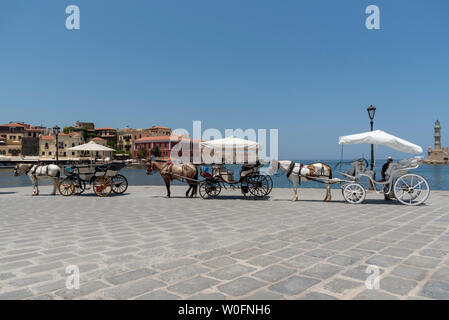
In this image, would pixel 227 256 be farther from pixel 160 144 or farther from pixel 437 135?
pixel 437 135

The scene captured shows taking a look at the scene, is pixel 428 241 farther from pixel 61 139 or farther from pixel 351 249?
pixel 61 139

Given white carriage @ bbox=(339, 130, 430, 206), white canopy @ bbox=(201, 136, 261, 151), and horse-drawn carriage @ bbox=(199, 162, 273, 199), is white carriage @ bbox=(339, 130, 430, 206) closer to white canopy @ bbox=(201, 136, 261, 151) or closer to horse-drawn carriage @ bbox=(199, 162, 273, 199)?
horse-drawn carriage @ bbox=(199, 162, 273, 199)

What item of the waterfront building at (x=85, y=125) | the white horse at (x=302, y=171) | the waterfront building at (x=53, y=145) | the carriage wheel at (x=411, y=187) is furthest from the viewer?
the waterfront building at (x=85, y=125)

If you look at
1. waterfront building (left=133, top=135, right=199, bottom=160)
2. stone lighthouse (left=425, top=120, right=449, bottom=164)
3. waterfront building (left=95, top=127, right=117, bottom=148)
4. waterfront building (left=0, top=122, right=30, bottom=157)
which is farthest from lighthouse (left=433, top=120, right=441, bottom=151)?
waterfront building (left=0, top=122, right=30, bottom=157)

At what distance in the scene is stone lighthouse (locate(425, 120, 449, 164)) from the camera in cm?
12600

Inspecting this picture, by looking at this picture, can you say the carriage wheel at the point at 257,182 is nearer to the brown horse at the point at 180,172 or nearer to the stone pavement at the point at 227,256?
the brown horse at the point at 180,172

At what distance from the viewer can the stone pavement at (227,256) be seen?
9.14 feet

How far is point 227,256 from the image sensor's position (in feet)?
12.7

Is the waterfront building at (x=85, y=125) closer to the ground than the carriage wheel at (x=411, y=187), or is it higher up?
higher up

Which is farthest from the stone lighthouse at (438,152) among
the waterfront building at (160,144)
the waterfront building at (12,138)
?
the waterfront building at (12,138)

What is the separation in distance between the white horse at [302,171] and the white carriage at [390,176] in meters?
0.77

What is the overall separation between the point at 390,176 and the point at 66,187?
13.3 m

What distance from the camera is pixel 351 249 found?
414 cm
